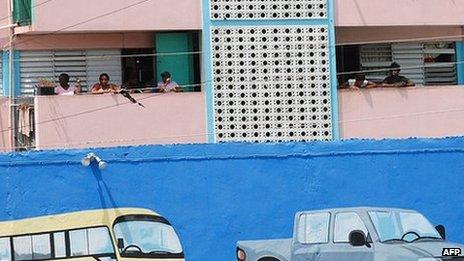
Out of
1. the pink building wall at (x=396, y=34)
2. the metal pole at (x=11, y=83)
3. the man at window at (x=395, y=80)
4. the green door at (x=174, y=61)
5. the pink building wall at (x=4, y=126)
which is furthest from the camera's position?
the pink building wall at (x=396, y=34)

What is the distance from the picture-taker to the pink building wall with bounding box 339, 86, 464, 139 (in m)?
22.1

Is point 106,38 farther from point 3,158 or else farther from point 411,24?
point 3,158

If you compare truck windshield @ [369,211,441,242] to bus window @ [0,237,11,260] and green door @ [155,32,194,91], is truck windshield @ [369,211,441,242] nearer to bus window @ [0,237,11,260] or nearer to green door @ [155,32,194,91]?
bus window @ [0,237,11,260]

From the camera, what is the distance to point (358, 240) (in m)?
14.5

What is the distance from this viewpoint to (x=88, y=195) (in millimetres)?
15312

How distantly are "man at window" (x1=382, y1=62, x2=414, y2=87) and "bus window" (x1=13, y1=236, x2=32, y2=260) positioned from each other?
9317mm

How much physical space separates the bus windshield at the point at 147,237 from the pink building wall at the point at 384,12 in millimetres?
8008

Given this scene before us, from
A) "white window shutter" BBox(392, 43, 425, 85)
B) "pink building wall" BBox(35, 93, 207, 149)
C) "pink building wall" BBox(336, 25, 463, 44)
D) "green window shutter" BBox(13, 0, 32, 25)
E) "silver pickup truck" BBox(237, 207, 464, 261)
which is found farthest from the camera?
"white window shutter" BBox(392, 43, 425, 85)

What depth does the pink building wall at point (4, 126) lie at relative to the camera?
2205 cm

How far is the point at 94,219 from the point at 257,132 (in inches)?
272

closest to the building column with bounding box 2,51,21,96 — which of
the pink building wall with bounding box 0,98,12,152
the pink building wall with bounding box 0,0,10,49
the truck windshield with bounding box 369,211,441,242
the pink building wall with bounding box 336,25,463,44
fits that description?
the pink building wall with bounding box 0,0,10,49

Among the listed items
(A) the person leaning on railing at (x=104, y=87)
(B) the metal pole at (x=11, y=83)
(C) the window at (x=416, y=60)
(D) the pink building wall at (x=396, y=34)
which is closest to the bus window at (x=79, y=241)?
(A) the person leaning on railing at (x=104, y=87)

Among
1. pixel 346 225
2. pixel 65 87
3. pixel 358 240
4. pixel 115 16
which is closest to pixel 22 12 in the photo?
pixel 65 87

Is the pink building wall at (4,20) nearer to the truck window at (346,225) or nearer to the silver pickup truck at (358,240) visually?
the silver pickup truck at (358,240)
